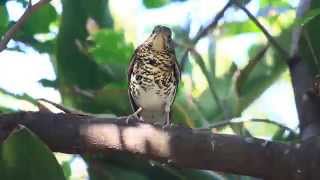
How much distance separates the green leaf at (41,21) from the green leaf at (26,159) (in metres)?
0.82

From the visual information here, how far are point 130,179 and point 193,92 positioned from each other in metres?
0.80

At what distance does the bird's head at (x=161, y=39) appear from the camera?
212 centimetres

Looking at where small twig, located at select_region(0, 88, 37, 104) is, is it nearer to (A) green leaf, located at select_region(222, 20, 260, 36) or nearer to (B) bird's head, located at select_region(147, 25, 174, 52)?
(B) bird's head, located at select_region(147, 25, 174, 52)

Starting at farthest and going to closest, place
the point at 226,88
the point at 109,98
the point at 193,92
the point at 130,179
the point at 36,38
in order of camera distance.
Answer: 1. the point at 193,92
2. the point at 226,88
3. the point at 36,38
4. the point at 109,98
5. the point at 130,179

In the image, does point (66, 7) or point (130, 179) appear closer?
point (130, 179)

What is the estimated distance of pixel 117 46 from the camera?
214 cm

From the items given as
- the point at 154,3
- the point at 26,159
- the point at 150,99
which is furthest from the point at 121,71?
the point at 26,159

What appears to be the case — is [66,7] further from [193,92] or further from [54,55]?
[193,92]

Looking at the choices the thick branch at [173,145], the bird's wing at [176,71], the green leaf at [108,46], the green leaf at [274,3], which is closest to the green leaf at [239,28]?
the green leaf at [274,3]

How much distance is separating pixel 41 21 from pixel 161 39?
332mm

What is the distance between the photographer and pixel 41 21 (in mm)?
2121

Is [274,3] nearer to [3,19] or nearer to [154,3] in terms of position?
[154,3]

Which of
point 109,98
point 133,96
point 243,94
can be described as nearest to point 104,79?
point 133,96

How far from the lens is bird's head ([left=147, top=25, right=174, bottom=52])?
2.12 meters
